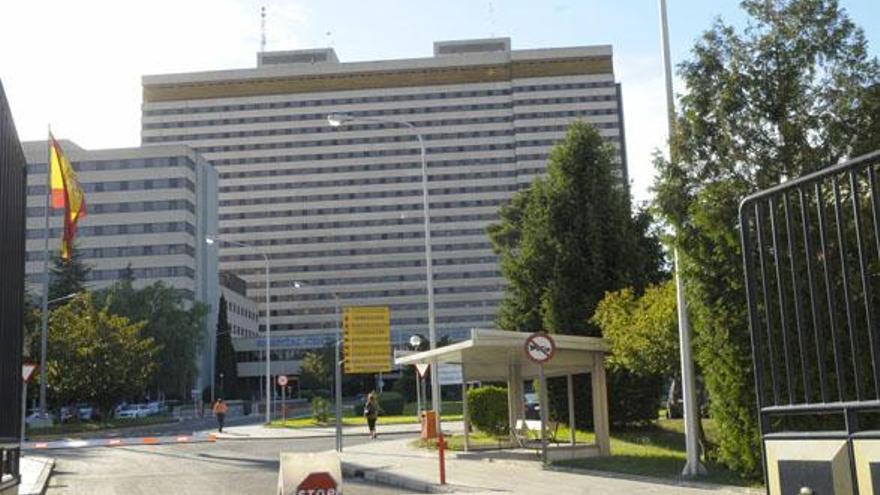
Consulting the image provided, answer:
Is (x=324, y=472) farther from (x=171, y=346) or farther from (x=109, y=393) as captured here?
(x=171, y=346)

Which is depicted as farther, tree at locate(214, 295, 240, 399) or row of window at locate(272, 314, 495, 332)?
row of window at locate(272, 314, 495, 332)

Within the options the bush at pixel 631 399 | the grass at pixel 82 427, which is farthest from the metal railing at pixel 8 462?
the grass at pixel 82 427

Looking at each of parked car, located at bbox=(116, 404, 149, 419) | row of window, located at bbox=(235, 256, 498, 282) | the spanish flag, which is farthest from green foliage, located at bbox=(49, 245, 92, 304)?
row of window, located at bbox=(235, 256, 498, 282)

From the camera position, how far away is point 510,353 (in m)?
21.5

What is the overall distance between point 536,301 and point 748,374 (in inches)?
675

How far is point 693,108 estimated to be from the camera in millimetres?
14461

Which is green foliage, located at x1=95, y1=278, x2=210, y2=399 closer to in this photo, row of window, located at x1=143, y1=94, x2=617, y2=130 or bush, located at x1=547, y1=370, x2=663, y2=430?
bush, located at x1=547, y1=370, x2=663, y2=430

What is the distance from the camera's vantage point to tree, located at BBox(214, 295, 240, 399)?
109 metres

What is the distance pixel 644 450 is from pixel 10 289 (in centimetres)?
1566

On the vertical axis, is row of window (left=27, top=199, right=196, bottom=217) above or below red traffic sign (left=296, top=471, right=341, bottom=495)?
above

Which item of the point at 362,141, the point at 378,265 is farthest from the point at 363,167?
the point at 378,265

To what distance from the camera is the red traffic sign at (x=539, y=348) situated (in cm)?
1662

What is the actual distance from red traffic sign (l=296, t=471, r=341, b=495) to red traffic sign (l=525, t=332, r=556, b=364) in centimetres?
901

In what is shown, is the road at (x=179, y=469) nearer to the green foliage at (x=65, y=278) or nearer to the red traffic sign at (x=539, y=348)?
the red traffic sign at (x=539, y=348)
